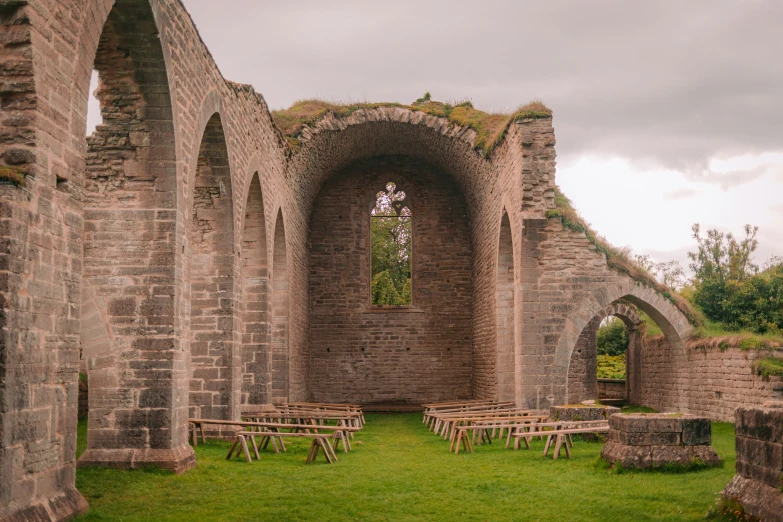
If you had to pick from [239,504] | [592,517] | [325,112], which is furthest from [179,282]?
[325,112]

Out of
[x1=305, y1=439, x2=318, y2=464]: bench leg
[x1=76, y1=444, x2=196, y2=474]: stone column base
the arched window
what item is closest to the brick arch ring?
the arched window

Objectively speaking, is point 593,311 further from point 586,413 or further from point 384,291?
point 384,291

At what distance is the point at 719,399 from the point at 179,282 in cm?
1034

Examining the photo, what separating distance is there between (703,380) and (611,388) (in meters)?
7.49

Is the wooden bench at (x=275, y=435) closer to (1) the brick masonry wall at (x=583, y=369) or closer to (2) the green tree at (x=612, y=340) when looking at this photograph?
(1) the brick masonry wall at (x=583, y=369)

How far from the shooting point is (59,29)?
5.53m

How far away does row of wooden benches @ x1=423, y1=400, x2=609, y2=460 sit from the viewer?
31.2 feet

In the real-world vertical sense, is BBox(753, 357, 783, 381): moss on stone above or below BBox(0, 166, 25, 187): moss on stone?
below

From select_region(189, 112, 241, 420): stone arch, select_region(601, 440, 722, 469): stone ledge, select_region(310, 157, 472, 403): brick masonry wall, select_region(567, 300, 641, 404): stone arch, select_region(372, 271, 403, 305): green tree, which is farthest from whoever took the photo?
select_region(372, 271, 403, 305): green tree

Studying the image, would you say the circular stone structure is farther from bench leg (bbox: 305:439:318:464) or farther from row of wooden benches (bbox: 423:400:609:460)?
bench leg (bbox: 305:439:318:464)

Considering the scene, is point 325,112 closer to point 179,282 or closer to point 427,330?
point 427,330

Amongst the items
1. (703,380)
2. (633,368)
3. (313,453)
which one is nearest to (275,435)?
(313,453)

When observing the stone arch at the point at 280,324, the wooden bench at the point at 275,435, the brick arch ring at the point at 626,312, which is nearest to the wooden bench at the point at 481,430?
the wooden bench at the point at 275,435

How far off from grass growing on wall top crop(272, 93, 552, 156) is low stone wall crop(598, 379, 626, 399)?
342 inches
